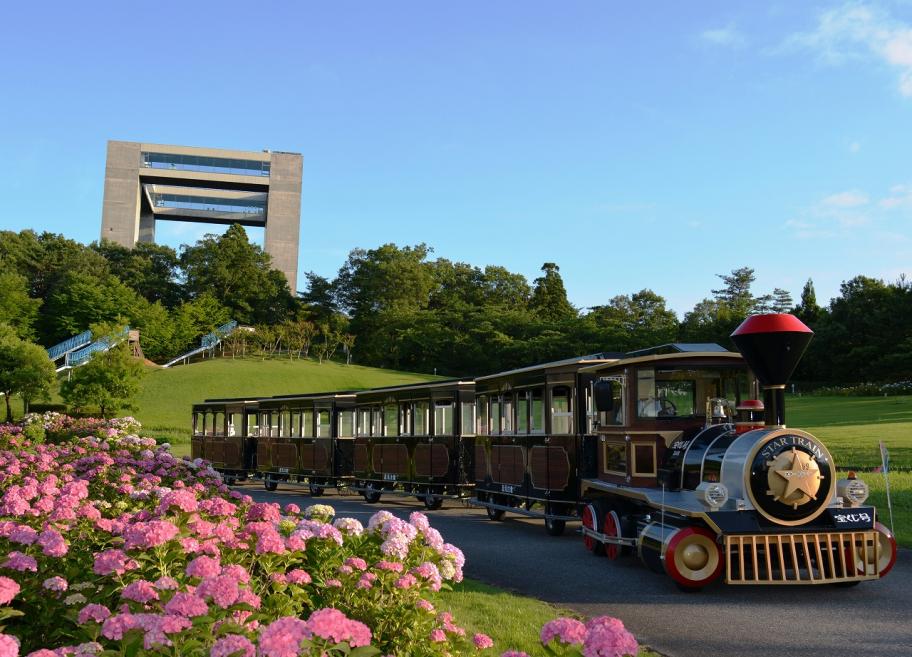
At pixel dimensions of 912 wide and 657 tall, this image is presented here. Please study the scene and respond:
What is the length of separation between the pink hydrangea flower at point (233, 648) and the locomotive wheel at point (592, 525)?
8145mm

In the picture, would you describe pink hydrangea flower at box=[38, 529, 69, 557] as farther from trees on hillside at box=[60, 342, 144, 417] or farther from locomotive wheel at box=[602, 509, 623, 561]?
trees on hillside at box=[60, 342, 144, 417]

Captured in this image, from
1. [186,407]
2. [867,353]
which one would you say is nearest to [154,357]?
[186,407]

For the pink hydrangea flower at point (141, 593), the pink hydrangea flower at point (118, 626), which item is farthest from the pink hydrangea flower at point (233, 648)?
the pink hydrangea flower at point (141, 593)

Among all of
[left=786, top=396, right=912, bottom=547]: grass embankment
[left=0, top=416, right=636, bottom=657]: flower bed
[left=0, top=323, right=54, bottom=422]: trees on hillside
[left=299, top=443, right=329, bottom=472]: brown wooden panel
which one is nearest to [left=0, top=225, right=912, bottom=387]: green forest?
[left=786, top=396, right=912, bottom=547]: grass embankment

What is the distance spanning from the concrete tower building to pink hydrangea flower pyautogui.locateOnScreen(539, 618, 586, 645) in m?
101

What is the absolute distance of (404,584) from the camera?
4.51m

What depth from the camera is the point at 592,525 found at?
1048 centimetres

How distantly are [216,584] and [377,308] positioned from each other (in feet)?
295

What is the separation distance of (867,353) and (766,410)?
59664 millimetres

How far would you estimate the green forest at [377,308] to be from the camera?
73875 millimetres

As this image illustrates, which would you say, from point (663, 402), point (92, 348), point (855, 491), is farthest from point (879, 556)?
point (92, 348)

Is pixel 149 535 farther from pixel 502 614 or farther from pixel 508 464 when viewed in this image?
pixel 508 464

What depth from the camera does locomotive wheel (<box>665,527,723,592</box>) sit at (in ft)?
26.6

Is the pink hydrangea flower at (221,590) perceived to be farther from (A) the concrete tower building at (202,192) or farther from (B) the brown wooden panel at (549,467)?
(A) the concrete tower building at (202,192)
